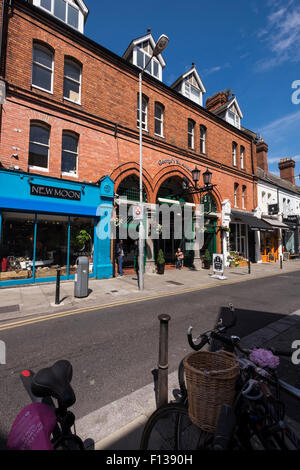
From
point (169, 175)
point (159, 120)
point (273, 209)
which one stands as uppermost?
point (159, 120)

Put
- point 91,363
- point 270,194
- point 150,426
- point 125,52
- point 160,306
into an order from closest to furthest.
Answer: point 150,426 < point 91,363 < point 160,306 < point 125,52 < point 270,194

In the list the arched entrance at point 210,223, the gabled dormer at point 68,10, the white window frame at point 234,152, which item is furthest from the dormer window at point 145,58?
the white window frame at point 234,152

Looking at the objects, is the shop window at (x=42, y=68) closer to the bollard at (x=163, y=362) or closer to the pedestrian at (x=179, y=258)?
the pedestrian at (x=179, y=258)

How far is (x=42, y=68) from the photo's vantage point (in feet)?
34.1

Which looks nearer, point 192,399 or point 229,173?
point 192,399

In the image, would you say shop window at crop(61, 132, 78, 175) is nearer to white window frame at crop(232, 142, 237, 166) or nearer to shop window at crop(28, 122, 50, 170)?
shop window at crop(28, 122, 50, 170)

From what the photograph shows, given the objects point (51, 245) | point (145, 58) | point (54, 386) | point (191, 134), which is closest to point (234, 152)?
point (191, 134)

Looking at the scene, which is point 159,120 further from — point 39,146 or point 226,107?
point 226,107

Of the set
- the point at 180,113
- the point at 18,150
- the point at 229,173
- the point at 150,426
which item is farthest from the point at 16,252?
the point at 229,173

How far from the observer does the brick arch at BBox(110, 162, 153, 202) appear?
1218 centimetres

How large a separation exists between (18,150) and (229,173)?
1681 cm

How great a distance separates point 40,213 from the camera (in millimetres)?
9805

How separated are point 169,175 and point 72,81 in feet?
25.3
